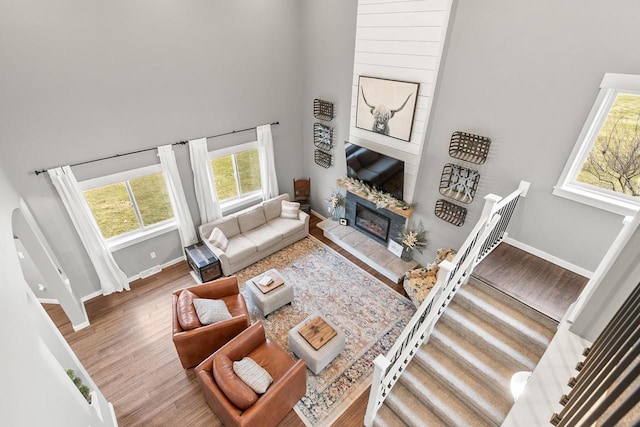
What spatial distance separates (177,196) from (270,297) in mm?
2695

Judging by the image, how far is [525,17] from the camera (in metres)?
3.52

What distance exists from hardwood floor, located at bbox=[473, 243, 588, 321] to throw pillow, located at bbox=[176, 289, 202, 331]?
3.84 meters

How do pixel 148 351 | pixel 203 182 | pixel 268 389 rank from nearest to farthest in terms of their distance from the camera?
pixel 268 389 < pixel 148 351 < pixel 203 182

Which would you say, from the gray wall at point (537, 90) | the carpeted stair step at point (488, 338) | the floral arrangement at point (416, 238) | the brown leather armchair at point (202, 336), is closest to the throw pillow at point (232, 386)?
the brown leather armchair at point (202, 336)

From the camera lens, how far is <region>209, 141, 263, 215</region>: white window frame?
6207 millimetres

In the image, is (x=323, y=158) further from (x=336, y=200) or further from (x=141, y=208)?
(x=141, y=208)

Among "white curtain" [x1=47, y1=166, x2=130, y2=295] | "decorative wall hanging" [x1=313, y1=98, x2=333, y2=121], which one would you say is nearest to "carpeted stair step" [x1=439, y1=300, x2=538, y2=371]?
"decorative wall hanging" [x1=313, y1=98, x2=333, y2=121]

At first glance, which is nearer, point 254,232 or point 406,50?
point 406,50

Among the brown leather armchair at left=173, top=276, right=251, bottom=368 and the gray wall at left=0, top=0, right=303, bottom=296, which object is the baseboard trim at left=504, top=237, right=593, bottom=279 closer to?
the brown leather armchair at left=173, top=276, right=251, bottom=368

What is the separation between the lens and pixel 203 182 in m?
6.06

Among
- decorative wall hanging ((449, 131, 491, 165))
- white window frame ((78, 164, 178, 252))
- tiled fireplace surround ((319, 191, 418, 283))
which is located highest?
decorative wall hanging ((449, 131, 491, 165))

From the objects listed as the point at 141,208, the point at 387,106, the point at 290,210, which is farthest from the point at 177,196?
the point at 387,106

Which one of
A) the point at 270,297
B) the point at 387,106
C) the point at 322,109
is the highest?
the point at 387,106

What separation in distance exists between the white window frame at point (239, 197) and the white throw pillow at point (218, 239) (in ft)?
2.69
